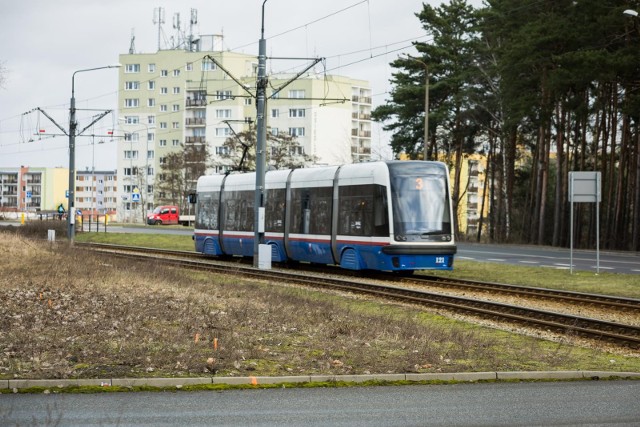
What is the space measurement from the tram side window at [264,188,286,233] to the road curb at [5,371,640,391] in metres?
22.5

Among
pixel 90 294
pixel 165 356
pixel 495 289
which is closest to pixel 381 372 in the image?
pixel 165 356

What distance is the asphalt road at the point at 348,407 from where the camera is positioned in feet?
31.6

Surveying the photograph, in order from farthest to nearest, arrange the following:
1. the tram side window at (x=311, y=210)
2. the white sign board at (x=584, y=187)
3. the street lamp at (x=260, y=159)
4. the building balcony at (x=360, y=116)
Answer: the building balcony at (x=360, y=116), the street lamp at (x=260, y=159), the tram side window at (x=311, y=210), the white sign board at (x=584, y=187)

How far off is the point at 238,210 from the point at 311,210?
18.8 ft

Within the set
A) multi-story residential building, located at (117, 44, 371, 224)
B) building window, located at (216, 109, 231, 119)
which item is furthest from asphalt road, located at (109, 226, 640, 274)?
building window, located at (216, 109, 231, 119)

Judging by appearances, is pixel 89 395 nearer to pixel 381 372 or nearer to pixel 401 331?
pixel 381 372

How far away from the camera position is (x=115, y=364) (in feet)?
40.9

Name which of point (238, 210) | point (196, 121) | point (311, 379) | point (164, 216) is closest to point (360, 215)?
point (238, 210)

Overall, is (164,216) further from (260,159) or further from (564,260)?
(260,159)

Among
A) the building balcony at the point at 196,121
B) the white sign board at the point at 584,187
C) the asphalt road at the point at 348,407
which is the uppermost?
the building balcony at the point at 196,121

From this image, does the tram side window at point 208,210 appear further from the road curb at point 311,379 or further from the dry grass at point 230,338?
the road curb at point 311,379

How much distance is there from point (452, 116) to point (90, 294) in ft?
177

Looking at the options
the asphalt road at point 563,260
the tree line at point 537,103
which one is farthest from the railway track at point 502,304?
the tree line at point 537,103

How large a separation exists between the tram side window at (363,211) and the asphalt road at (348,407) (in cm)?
1687
